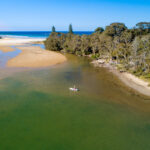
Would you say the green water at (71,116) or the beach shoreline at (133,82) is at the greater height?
the beach shoreline at (133,82)

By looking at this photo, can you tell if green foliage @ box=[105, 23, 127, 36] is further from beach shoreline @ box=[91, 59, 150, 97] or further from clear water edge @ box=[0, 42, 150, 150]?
clear water edge @ box=[0, 42, 150, 150]

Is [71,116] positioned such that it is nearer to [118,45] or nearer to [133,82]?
[133,82]

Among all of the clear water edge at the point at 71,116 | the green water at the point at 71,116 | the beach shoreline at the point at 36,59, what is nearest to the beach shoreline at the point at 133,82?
the clear water edge at the point at 71,116

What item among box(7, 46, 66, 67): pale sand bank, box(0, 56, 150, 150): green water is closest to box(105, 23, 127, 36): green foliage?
box(7, 46, 66, 67): pale sand bank

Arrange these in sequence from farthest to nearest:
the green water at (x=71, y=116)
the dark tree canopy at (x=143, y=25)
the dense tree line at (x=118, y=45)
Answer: the dark tree canopy at (x=143, y=25) < the dense tree line at (x=118, y=45) < the green water at (x=71, y=116)

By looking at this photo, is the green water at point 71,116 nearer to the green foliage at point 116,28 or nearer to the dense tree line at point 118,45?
the dense tree line at point 118,45

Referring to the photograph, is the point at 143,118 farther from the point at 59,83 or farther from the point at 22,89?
the point at 22,89

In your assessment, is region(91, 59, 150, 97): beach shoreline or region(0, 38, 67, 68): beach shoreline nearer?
region(91, 59, 150, 97): beach shoreline
